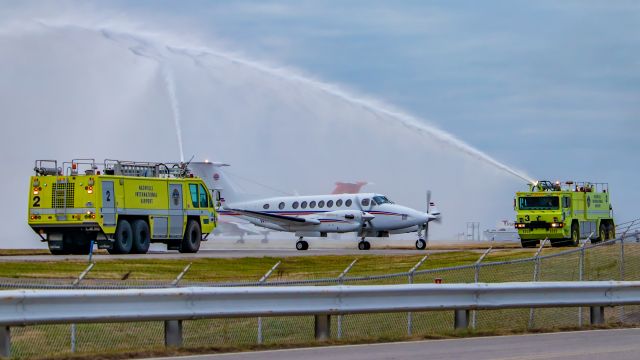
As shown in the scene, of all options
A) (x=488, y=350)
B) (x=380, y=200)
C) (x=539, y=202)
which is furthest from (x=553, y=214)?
(x=488, y=350)

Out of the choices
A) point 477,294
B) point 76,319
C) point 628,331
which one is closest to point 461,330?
point 477,294

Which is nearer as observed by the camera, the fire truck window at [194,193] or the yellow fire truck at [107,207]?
the yellow fire truck at [107,207]

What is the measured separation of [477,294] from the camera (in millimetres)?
20234

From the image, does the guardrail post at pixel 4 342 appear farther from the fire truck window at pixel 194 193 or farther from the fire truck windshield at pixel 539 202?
the fire truck windshield at pixel 539 202


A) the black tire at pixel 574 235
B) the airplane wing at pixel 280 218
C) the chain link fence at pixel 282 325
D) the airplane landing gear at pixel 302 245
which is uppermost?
the airplane wing at pixel 280 218

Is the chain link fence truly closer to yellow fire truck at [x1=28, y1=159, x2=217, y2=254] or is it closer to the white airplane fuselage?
yellow fire truck at [x1=28, y1=159, x2=217, y2=254]

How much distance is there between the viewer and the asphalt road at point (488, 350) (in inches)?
640

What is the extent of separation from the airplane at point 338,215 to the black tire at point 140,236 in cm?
1571

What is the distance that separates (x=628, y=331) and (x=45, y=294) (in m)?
10.3

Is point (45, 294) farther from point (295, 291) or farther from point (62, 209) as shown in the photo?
point (62, 209)

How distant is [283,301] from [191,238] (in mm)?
26931

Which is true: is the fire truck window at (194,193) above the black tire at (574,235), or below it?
above

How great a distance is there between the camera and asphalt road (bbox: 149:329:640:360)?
640 inches

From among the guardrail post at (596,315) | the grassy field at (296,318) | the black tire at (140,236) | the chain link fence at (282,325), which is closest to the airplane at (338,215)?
the grassy field at (296,318)
